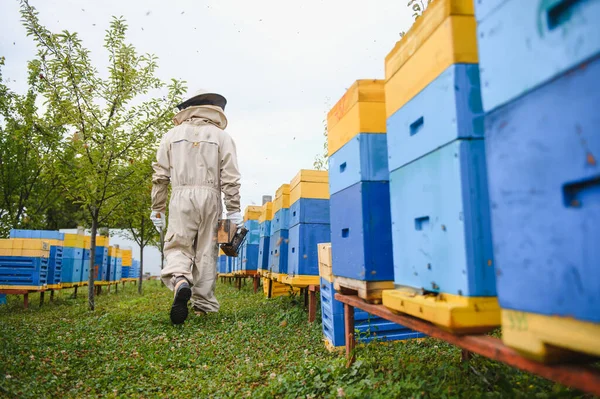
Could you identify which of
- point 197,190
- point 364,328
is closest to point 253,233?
point 197,190

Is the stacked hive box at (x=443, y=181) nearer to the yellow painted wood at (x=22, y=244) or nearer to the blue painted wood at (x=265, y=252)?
the blue painted wood at (x=265, y=252)

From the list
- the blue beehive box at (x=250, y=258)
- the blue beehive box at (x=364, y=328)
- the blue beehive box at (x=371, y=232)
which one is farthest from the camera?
the blue beehive box at (x=250, y=258)

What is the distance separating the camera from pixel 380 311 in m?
2.29

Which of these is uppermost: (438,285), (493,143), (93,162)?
(93,162)

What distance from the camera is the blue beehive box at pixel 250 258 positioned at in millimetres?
9445

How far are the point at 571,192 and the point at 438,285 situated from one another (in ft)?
2.40

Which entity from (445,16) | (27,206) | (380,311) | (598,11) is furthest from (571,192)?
(27,206)

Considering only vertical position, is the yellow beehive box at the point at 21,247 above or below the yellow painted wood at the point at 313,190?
below

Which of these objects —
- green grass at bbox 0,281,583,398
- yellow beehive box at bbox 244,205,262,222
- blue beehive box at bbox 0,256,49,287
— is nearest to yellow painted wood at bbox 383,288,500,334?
green grass at bbox 0,281,583,398

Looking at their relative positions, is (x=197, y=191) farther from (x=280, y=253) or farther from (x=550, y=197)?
(x=550, y=197)

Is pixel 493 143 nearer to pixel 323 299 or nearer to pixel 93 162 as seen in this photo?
pixel 323 299

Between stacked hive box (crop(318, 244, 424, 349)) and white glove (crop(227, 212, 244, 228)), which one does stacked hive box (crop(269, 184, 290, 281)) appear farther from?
stacked hive box (crop(318, 244, 424, 349))

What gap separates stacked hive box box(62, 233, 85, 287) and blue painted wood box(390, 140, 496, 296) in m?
8.47

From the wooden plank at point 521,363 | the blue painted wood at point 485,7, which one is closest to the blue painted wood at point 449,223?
the wooden plank at point 521,363
